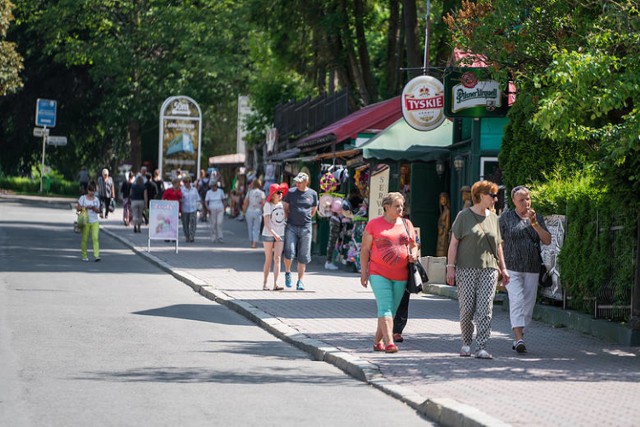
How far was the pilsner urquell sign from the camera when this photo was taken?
21516 millimetres

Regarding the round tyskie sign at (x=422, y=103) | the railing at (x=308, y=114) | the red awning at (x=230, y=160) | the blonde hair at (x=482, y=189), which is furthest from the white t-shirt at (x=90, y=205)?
the red awning at (x=230, y=160)

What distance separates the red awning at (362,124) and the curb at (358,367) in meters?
8.95

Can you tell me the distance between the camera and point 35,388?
9.98 metres

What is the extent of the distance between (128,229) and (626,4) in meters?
29.0

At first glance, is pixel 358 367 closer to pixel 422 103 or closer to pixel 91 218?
pixel 422 103

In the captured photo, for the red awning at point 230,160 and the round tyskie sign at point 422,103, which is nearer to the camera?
the round tyskie sign at point 422,103

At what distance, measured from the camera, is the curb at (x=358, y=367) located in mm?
8805

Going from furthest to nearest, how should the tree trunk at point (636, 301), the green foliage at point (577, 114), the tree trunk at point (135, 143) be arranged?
the tree trunk at point (135, 143), the tree trunk at point (636, 301), the green foliage at point (577, 114)

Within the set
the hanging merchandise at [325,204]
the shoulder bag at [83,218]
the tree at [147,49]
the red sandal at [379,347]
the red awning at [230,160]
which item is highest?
the tree at [147,49]

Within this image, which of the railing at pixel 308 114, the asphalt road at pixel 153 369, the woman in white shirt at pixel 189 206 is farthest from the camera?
the railing at pixel 308 114

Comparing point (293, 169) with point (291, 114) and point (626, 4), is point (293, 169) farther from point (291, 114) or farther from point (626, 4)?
point (626, 4)

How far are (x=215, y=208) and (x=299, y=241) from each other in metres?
13.7

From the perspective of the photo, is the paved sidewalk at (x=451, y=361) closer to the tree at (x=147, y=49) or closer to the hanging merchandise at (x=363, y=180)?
the hanging merchandise at (x=363, y=180)

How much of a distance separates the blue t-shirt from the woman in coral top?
283 inches
